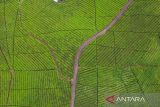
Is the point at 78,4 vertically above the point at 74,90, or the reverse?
the point at 78,4

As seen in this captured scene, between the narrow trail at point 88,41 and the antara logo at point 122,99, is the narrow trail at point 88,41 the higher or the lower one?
the higher one

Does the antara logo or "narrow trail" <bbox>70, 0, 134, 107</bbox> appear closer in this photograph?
the antara logo

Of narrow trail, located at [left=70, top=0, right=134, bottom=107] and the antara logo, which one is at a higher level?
narrow trail, located at [left=70, top=0, right=134, bottom=107]

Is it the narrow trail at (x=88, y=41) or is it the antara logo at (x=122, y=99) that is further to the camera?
the narrow trail at (x=88, y=41)

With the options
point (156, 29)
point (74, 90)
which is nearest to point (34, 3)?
point (74, 90)

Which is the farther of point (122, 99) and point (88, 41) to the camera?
point (88, 41)

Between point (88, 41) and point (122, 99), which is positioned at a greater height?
point (88, 41)

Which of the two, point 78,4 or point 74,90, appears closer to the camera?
point 74,90

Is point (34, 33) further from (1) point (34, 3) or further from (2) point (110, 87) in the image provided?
(2) point (110, 87)

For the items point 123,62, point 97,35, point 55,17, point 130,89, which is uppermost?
point 55,17

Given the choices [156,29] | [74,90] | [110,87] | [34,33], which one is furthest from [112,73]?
[34,33]
